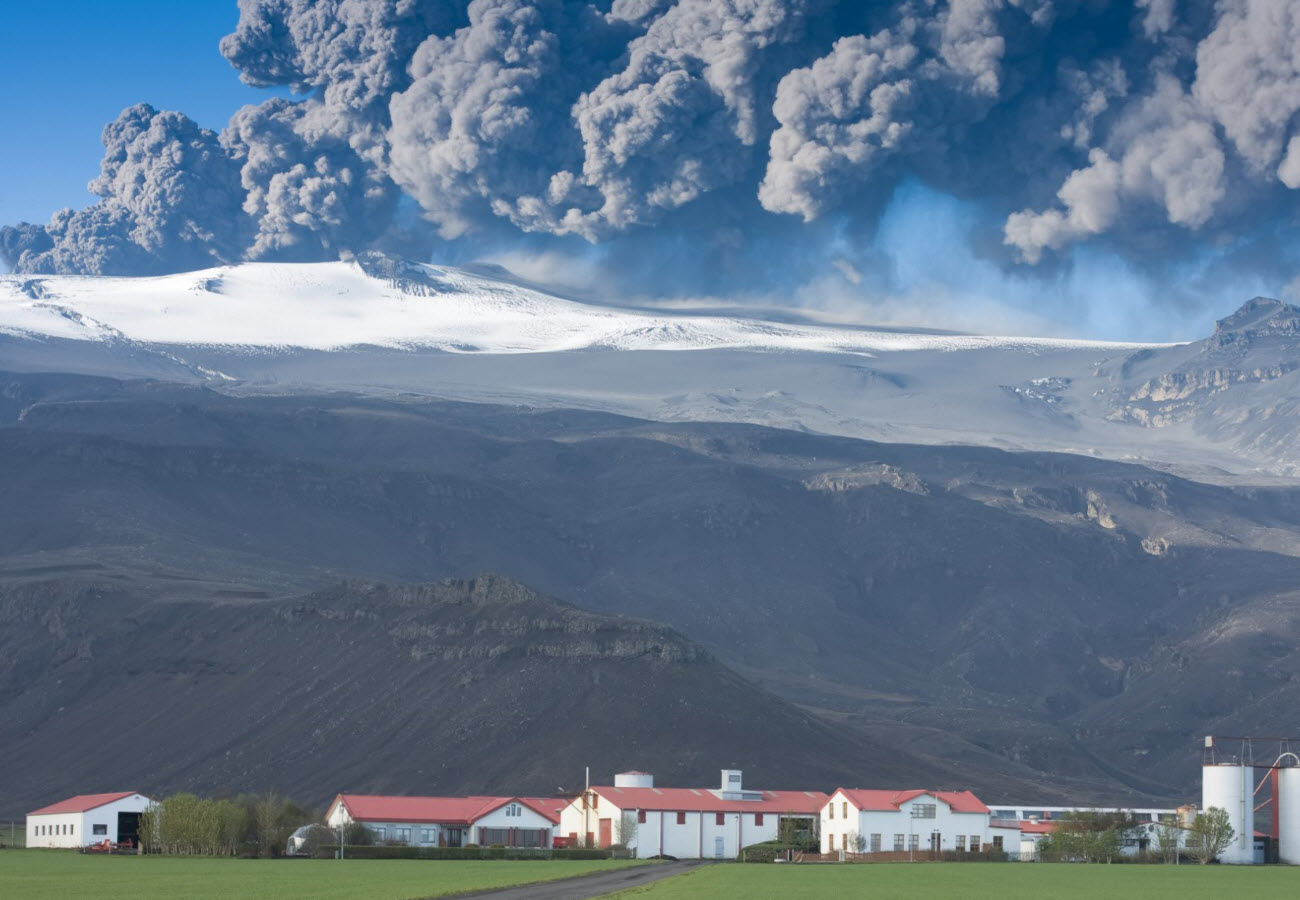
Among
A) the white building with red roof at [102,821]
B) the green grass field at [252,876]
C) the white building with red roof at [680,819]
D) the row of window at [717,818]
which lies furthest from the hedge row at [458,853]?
the white building with red roof at [102,821]

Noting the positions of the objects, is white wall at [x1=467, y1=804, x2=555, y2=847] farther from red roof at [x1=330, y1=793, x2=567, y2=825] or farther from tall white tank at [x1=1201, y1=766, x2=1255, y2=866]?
tall white tank at [x1=1201, y1=766, x2=1255, y2=866]

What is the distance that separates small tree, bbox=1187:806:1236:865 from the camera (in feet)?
247

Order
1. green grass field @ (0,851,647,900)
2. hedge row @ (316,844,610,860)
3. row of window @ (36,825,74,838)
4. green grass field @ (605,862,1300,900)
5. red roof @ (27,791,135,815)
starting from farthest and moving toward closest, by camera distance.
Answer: row of window @ (36,825,74,838) → red roof @ (27,791,135,815) → hedge row @ (316,844,610,860) → green grass field @ (605,862,1300,900) → green grass field @ (0,851,647,900)

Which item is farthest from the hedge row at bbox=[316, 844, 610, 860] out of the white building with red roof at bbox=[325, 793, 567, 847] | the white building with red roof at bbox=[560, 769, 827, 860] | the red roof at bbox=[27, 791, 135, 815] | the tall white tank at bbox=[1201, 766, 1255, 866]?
the tall white tank at bbox=[1201, 766, 1255, 866]

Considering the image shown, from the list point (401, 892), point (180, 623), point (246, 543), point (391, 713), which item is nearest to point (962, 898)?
point (401, 892)

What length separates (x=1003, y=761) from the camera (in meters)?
150

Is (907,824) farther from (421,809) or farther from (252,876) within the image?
(252,876)

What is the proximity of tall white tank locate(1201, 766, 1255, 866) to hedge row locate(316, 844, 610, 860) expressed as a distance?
76.9 feet

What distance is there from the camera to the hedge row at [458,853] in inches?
2872

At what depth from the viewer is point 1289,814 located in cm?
7800

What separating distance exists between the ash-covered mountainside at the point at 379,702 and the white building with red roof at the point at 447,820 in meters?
22.4

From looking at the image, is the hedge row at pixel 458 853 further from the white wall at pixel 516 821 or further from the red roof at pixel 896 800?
the red roof at pixel 896 800

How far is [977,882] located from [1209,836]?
23.7m

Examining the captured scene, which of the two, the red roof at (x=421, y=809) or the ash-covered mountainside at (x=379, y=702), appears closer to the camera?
the red roof at (x=421, y=809)
